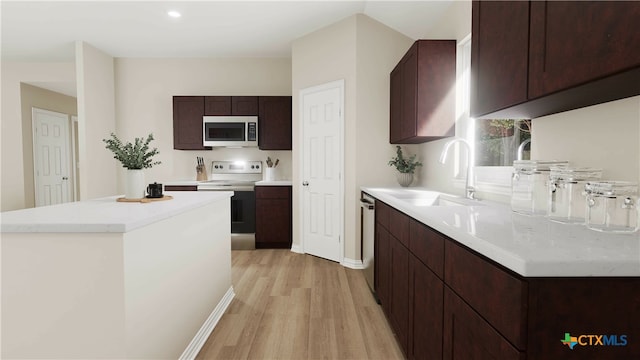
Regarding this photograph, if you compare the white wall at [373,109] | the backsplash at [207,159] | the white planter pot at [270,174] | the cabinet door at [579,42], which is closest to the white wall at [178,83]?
the backsplash at [207,159]

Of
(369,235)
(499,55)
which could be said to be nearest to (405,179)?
(369,235)

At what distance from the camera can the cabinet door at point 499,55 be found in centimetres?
125

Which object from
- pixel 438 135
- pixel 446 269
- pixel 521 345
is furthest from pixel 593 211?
pixel 438 135

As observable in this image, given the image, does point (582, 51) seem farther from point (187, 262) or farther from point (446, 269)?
point (187, 262)

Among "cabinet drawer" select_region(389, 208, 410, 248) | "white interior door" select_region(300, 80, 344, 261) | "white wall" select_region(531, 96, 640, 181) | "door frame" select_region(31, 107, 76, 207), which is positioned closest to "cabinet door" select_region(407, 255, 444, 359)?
"cabinet drawer" select_region(389, 208, 410, 248)

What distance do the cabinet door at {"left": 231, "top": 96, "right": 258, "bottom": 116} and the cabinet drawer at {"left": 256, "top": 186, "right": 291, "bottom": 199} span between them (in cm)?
116

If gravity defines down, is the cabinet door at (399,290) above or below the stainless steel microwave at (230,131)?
below

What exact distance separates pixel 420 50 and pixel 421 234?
1.72 m

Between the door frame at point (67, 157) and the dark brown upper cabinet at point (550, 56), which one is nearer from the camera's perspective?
the dark brown upper cabinet at point (550, 56)

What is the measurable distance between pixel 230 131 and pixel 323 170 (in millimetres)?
1688

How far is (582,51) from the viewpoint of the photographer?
38.0 inches

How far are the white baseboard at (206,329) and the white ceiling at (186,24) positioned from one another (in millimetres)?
3017

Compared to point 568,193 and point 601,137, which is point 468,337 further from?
point 601,137

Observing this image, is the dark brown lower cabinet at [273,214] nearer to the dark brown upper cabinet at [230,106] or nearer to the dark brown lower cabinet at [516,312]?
the dark brown upper cabinet at [230,106]
